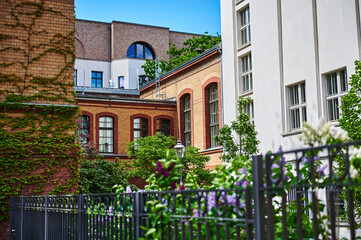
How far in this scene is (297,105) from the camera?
20.5m

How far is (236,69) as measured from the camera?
2555 centimetres

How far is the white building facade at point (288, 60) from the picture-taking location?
1839 centimetres

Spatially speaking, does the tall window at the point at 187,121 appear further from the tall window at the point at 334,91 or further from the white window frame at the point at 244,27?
the tall window at the point at 334,91

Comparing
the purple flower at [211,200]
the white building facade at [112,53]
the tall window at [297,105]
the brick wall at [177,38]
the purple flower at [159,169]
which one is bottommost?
the purple flower at [211,200]

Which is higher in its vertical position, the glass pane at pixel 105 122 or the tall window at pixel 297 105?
the glass pane at pixel 105 122

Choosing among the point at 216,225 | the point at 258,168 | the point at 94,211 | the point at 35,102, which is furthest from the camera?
the point at 35,102

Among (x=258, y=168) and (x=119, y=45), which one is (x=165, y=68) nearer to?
(x=119, y=45)

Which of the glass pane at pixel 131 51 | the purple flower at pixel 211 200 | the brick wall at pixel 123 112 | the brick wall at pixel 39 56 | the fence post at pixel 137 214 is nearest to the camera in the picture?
the purple flower at pixel 211 200

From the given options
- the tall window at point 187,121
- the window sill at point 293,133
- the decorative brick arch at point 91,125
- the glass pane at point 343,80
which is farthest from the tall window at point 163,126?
the glass pane at point 343,80

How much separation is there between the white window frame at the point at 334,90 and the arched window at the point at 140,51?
35490 mm

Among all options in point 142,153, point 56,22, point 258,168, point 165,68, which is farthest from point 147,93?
point 258,168

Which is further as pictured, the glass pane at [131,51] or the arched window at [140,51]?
the arched window at [140,51]

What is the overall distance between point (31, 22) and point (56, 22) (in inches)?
25.2

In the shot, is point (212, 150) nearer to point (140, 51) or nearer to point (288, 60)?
point (288, 60)
